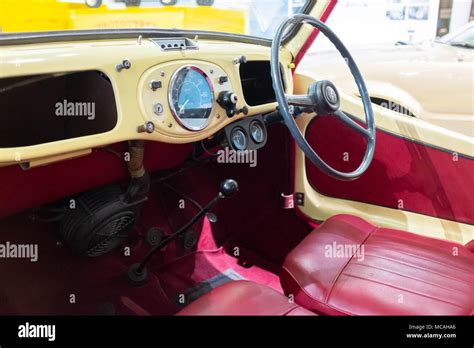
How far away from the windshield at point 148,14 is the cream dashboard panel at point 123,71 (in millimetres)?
282

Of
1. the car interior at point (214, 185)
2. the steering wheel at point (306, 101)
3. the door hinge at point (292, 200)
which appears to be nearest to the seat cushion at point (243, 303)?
the car interior at point (214, 185)

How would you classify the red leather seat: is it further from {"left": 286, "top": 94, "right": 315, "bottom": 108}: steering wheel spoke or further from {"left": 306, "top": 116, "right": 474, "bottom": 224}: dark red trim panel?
{"left": 286, "top": 94, "right": 315, "bottom": 108}: steering wheel spoke

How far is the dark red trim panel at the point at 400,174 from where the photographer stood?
5.69 ft

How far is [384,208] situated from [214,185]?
74 centimetres

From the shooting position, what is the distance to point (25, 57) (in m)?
0.99

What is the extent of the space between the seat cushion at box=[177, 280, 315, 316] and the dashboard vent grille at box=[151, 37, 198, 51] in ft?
2.25

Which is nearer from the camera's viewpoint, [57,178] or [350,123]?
[57,178]

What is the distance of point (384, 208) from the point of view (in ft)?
6.14

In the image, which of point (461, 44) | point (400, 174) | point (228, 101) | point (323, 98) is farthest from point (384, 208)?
point (461, 44)

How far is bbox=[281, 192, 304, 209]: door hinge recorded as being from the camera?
1.93 meters

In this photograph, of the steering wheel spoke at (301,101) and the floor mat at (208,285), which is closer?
the steering wheel spoke at (301,101)

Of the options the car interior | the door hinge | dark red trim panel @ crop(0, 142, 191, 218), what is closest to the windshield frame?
the car interior

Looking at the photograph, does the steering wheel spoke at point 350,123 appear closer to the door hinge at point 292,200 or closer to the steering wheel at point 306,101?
the steering wheel at point 306,101

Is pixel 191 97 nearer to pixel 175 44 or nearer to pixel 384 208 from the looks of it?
pixel 175 44
